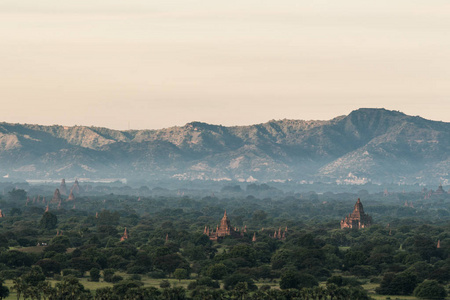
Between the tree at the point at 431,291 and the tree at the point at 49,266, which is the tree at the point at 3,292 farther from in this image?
the tree at the point at 431,291

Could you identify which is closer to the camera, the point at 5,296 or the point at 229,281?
the point at 5,296

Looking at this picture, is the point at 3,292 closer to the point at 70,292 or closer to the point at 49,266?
the point at 70,292

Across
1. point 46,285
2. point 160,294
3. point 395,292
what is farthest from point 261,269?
point 46,285

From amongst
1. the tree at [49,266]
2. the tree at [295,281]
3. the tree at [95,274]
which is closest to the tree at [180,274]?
the tree at [95,274]

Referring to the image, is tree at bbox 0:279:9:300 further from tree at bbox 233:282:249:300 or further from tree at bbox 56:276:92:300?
tree at bbox 233:282:249:300

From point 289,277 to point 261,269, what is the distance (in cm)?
1795

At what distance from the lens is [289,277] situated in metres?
179

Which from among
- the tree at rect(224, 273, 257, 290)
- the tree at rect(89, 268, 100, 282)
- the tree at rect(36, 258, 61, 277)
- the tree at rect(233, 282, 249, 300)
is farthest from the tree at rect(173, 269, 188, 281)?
the tree at rect(233, 282, 249, 300)

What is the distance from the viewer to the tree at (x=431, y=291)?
16838 cm

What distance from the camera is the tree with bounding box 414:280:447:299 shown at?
16838 centimetres

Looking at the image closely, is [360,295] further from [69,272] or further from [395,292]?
[69,272]

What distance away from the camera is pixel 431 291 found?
6639 inches

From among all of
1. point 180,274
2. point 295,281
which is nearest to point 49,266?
point 180,274

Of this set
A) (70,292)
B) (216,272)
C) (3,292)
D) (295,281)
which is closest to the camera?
(70,292)
